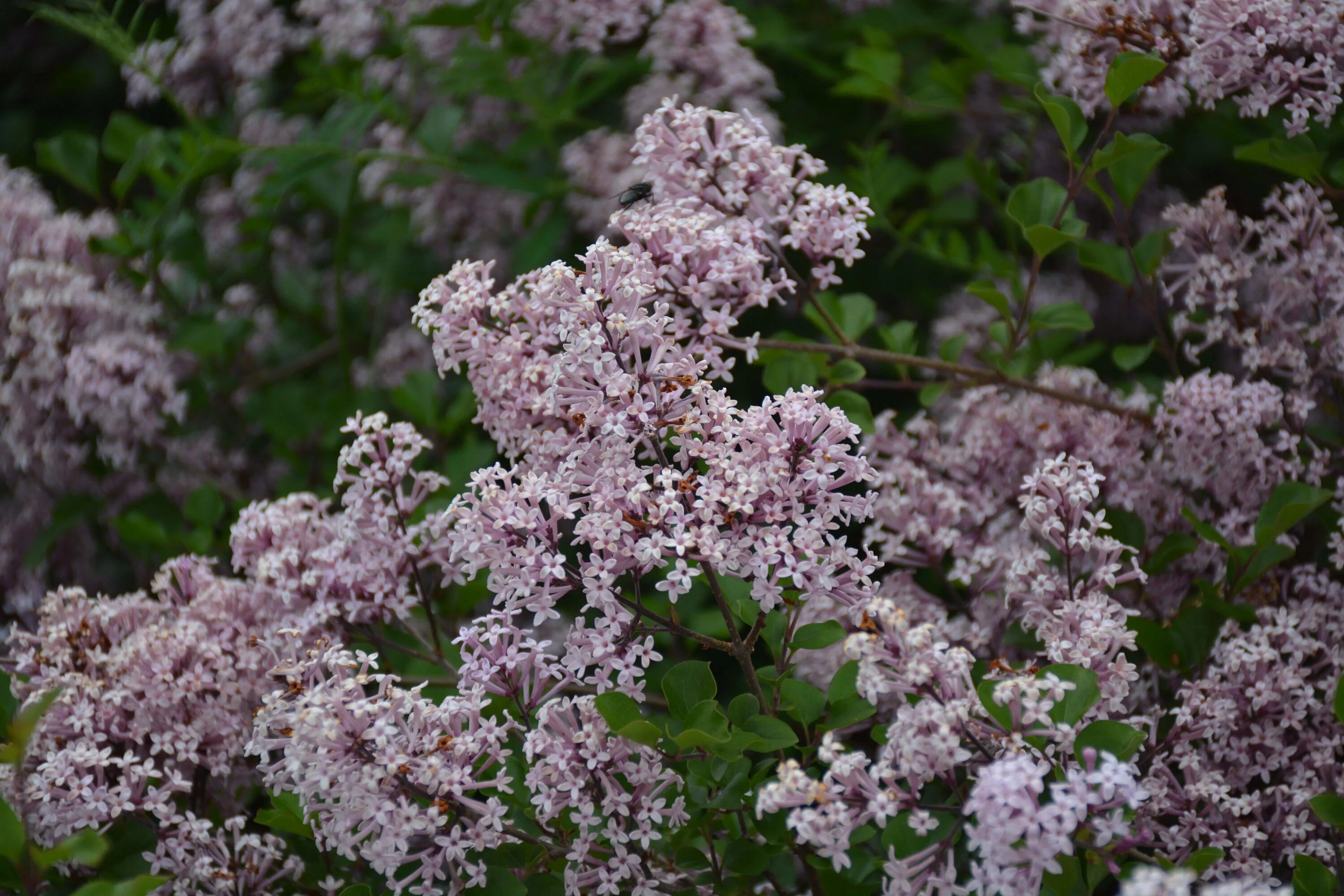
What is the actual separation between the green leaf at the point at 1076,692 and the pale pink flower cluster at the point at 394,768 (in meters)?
0.61

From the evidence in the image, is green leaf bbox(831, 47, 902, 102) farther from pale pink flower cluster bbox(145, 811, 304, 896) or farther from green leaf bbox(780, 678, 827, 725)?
pale pink flower cluster bbox(145, 811, 304, 896)

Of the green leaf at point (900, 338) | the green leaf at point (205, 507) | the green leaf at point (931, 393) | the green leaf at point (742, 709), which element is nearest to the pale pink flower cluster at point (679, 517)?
the green leaf at point (742, 709)

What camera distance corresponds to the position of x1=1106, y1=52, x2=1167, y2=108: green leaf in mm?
1419

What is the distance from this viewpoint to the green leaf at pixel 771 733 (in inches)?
46.1

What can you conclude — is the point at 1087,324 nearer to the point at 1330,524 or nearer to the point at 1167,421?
the point at 1167,421

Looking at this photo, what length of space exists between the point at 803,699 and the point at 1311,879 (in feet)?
1.84

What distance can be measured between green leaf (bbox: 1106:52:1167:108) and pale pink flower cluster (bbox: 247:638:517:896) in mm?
1172

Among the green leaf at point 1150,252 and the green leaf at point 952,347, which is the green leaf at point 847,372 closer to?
the green leaf at point 952,347

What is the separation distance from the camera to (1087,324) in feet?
5.44

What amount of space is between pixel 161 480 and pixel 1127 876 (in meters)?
2.14

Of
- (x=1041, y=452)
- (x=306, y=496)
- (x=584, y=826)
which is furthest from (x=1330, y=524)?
(x=306, y=496)

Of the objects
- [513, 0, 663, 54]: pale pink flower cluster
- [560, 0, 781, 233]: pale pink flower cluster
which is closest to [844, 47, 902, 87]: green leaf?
[560, 0, 781, 233]: pale pink flower cluster

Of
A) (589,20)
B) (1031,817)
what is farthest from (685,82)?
(1031,817)

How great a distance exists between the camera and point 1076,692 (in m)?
1.11
